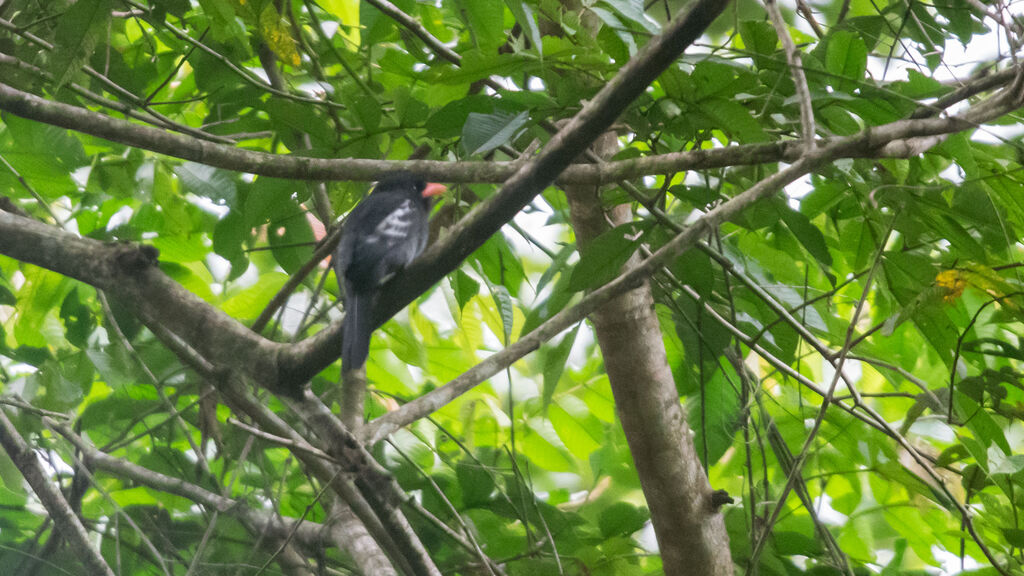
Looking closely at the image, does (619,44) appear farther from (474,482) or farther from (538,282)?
(474,482)

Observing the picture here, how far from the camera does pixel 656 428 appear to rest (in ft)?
8.65

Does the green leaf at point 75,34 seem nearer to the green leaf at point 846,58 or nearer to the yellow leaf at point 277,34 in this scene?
the yellow leaf at point 277,34

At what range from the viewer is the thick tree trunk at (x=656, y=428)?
2.60 meters

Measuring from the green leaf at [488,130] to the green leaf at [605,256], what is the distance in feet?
1.20

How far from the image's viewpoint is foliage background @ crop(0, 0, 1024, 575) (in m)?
1.97

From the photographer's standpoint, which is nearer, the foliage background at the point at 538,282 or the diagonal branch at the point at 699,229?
the diagonal branch at the point at 699,229

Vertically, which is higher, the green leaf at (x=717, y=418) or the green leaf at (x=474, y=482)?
the green leaf at (x=717, y=418)

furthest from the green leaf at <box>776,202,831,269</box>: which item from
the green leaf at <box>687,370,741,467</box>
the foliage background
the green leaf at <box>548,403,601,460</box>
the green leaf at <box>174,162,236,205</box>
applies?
the green leaf at <box>174,162,236,205</box>

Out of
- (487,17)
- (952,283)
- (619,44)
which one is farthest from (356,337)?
(952,283)

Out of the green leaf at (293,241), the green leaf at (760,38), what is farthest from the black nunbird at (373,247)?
the green leaf at (760,38)

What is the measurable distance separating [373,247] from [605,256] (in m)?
0.89

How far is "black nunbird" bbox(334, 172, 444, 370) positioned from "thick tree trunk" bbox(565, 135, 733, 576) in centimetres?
61

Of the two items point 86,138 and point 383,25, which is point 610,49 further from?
point 86,138

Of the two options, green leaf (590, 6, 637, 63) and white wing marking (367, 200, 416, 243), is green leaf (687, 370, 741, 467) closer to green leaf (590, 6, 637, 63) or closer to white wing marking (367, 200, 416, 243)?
white wing marking (367, 200, 416, 243)
